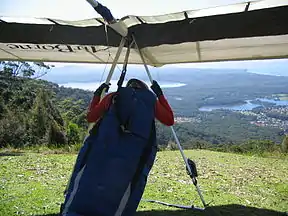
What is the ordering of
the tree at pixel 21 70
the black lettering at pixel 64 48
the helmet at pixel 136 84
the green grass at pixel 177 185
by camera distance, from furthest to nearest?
the tree at pixel 21 70, the green grass at pixel 177 185, the black lettering at pixel 64 48, the helmet at pixel 136 84

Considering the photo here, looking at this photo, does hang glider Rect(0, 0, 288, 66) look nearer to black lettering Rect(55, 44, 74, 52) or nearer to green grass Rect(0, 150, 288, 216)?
black lettering Rect(55, 44, 74, 52)

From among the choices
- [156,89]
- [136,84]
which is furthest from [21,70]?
[136,84]

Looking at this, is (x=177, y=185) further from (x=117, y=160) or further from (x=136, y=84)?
(x=117, y=160)

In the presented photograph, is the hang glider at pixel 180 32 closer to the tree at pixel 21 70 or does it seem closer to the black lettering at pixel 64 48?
the black lettering at pixel 64 48

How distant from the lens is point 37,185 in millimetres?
4129

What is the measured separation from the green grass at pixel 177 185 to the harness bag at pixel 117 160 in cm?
119

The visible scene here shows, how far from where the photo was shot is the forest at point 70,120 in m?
9.73

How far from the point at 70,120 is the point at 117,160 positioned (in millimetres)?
13004

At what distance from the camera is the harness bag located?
79.7 inches

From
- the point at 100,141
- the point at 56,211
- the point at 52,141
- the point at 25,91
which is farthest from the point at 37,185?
the point at 25,91

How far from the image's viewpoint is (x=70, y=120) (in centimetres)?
1474

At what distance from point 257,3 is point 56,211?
2499 mm

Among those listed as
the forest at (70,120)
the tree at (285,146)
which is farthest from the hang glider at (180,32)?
the tree at (285,146)

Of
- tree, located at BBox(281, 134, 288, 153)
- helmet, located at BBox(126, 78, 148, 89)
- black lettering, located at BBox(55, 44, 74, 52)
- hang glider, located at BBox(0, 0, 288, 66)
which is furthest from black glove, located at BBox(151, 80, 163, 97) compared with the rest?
tree, located at BBox(281, 134, 288, 153)
